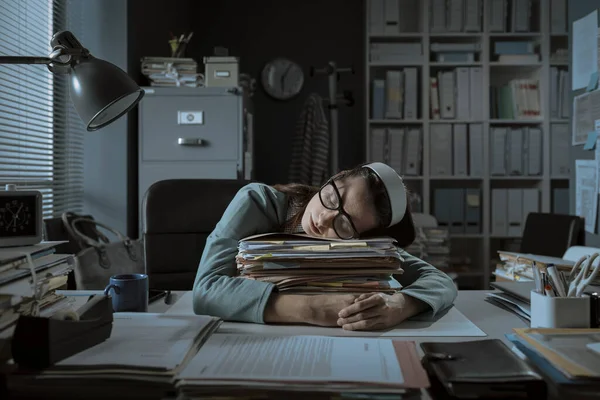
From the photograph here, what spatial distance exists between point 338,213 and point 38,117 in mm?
1943

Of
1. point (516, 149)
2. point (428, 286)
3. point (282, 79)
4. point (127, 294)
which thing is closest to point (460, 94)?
point (516, 149)

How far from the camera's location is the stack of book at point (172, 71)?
117 inches

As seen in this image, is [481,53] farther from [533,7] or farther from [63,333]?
[63,333]

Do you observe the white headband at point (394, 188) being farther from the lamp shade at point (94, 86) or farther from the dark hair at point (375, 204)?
the lamp shade at point (94, 86)

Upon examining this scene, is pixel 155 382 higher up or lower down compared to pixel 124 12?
lower down

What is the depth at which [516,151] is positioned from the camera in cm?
407

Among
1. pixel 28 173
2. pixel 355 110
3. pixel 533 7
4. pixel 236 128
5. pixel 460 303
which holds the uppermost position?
pixel 533 7

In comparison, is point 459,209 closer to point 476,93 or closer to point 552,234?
point 476,93

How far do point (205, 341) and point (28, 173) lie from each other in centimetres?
194

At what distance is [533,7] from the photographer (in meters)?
4.18

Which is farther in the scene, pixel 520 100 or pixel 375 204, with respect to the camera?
pixel 520 100

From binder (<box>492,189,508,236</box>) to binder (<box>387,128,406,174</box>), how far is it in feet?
2.41

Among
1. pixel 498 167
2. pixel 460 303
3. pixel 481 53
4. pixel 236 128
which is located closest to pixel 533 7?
pixel 481 53

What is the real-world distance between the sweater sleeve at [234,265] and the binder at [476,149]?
9.91 ft
